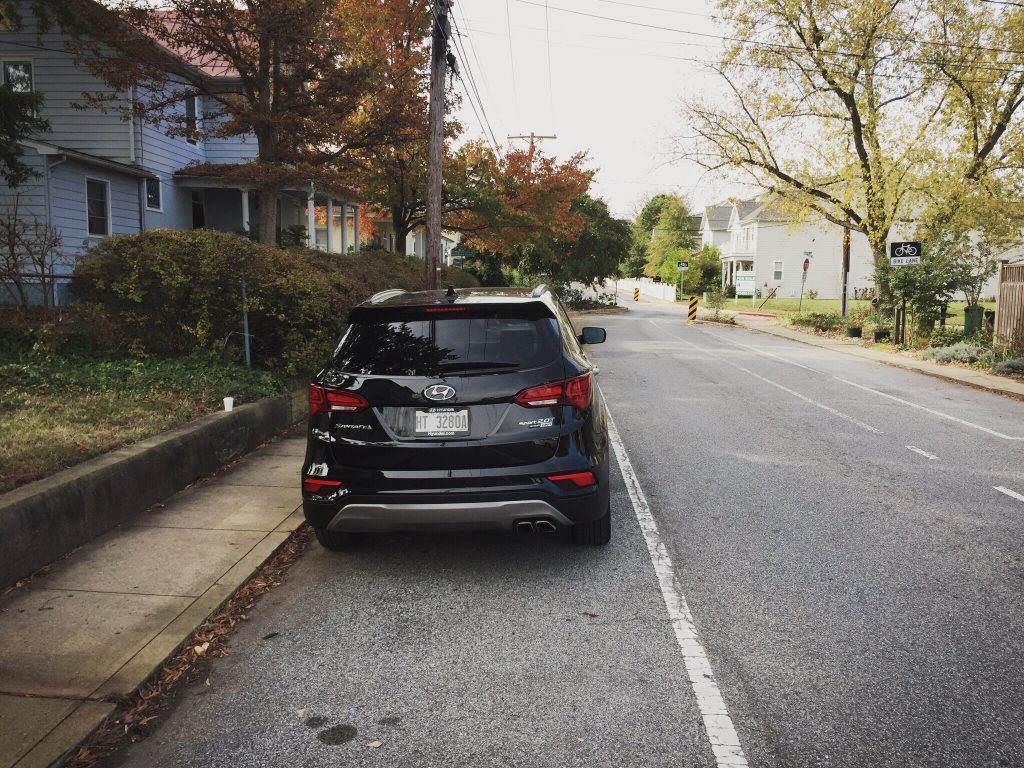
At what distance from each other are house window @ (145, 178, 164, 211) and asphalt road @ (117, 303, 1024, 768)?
18649 millimetres

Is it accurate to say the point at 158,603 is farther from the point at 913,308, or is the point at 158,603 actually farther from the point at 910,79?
the point at 910,79

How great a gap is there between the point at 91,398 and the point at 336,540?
3.76 meters

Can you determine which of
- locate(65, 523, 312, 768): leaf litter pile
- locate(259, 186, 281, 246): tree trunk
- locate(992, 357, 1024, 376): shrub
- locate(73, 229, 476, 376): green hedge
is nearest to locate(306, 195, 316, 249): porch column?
locate(259, 186, 281, 246): tree trunk

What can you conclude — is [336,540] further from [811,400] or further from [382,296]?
Answer: [811,400]

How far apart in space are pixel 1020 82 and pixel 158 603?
94.7 feet

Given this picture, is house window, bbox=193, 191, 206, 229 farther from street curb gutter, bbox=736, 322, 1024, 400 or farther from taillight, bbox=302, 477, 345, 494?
taillight, bbox=302, 477, 345, 494

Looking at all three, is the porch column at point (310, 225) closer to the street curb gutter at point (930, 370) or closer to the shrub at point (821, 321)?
the street curb gutter at point (930, 370)

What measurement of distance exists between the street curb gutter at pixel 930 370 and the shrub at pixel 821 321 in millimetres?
2024

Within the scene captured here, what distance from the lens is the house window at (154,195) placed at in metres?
21.2

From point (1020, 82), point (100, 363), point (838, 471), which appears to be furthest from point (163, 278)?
point (1020, 82)

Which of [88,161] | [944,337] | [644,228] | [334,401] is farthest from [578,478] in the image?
[644,228]

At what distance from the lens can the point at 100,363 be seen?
8.88 m

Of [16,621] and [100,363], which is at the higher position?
[100,363]

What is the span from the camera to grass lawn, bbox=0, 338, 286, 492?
5637 millimetres
